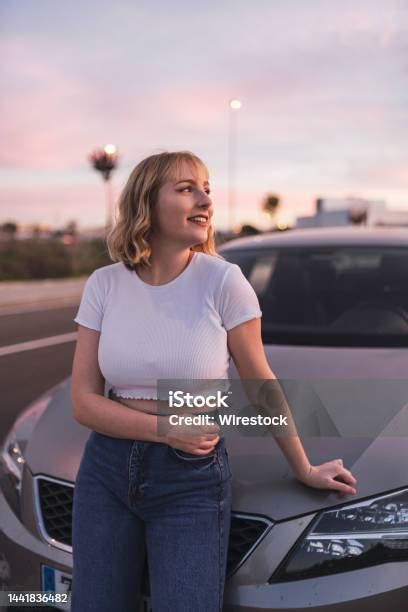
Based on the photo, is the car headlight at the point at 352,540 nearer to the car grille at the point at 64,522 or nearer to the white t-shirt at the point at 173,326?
the car grille at the point at 64,522

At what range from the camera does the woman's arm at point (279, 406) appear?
202 centimetres

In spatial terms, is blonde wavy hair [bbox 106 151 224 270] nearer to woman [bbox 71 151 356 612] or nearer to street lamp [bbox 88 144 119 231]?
woman [bbox 71 151 356 612]

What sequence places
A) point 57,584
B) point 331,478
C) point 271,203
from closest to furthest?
point 331,478 < point 57,584 < point 271,203

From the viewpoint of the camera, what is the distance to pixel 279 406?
2078 mm

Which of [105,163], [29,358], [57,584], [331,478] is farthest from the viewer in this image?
[105,163]

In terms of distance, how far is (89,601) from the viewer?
195cm

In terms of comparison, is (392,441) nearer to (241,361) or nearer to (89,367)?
(241,361)

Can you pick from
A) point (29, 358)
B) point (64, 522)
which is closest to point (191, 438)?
point (64, 522)

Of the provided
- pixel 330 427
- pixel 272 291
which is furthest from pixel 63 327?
pixel 330 427

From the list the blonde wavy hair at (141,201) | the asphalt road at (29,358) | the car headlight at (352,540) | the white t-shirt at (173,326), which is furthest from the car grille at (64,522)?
the asphalt road at (29,358)

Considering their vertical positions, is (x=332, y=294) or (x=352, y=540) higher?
(x=332, y=294)

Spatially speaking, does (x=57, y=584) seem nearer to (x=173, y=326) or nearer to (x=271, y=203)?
(x=173, y=326)

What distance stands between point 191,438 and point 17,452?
3.29 feet

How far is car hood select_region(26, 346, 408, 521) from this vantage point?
2.03m
